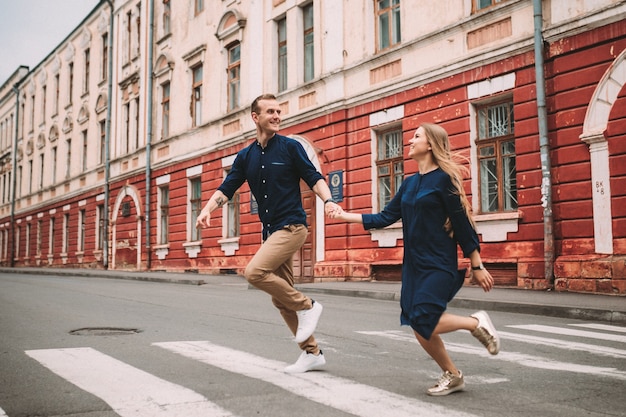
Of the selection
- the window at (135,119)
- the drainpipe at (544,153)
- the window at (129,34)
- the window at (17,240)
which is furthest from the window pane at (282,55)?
the window at (17,240)

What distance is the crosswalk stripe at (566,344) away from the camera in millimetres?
6074

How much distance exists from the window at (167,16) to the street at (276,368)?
20.3 m

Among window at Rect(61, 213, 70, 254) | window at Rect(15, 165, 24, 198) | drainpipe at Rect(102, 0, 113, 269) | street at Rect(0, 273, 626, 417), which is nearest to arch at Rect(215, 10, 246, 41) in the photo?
drainpipe at Rect(102, 0, 113, 269)

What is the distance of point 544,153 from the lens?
41.4 ft

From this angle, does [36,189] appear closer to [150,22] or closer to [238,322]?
[150,22]

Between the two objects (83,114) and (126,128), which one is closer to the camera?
(126,128)

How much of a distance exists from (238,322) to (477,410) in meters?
4.95

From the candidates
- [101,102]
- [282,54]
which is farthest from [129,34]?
[282,54]

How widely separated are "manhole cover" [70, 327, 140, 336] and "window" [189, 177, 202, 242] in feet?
55.5

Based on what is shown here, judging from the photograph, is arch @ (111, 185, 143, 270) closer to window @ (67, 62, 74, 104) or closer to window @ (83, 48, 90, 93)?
window @ (83, 48, 90, 93)

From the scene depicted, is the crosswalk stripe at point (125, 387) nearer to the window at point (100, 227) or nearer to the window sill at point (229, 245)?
the window sill at point (229, 245)

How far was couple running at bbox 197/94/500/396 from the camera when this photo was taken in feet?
13.5

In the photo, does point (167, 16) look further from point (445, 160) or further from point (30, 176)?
point (445, 160)

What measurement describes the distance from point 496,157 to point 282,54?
29.9 feet
